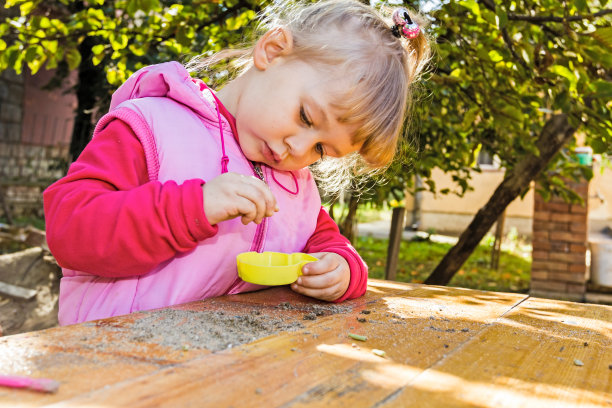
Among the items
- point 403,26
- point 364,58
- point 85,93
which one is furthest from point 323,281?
point 85,93

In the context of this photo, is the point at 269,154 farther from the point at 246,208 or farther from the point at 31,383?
the point at 31,383

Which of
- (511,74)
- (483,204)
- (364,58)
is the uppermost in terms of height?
(511,74)

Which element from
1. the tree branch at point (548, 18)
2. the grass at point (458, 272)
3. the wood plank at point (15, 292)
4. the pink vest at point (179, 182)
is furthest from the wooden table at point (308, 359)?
the grass at point (458, 272)

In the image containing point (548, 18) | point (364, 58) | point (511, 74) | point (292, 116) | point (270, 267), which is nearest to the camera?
point (270, 267)

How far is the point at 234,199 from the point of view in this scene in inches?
55.9

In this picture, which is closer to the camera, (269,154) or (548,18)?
(269,154)

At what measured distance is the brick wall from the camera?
665 centimetres

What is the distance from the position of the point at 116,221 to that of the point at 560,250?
6.31 m

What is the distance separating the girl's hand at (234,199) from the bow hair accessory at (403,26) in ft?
2.84

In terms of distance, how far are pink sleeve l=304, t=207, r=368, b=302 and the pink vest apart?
94 millimetres

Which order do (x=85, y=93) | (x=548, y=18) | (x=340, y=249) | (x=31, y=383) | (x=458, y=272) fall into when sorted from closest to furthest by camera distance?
(x=31, y=383) → (x=340, y=249) → (x=548, y=18) → (x=85, y=93) → (x=458, y=272)

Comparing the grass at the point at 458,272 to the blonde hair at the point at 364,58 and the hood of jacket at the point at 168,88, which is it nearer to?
the blonde hair at the point at 364,58

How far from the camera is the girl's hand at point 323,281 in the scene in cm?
165

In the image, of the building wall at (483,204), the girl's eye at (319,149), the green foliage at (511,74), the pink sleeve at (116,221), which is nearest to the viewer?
the pink sleeve at (116,221)
